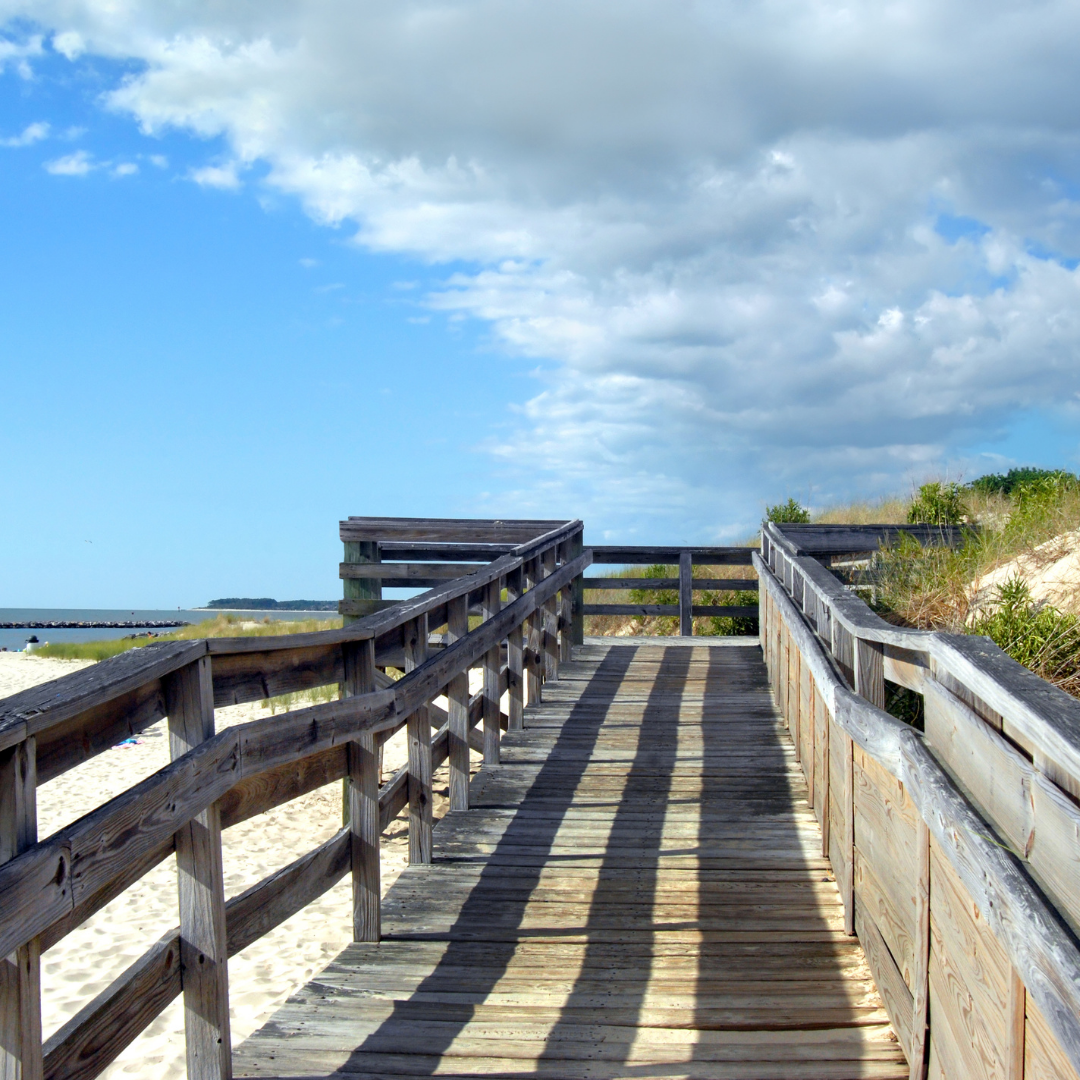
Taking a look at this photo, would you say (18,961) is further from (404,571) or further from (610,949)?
(404,571)

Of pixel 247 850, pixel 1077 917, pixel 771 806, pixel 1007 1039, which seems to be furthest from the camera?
pixel 247 850

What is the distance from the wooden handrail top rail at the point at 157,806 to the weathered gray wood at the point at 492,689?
2.26 metres

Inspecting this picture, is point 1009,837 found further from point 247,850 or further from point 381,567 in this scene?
point 381,567

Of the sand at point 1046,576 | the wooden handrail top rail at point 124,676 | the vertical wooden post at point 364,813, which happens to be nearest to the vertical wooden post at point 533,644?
the sand at point 1046,576

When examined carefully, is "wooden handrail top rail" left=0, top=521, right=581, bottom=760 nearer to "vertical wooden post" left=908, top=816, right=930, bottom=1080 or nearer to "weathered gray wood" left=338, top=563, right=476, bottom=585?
"vertical wooden post" left=908, top=816, right=930, bottom=1080

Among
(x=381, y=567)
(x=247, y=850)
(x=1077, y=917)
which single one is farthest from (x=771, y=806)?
(x=381, y=567)

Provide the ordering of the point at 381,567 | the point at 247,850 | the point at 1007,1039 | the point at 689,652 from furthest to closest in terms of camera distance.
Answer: the point at 689,652
the point at 381,567
the point at 247,850
the point at 1007,1039

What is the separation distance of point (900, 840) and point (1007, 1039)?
113 centimetres

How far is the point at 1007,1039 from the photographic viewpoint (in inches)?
90.7

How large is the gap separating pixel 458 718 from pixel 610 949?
2097 millimetres

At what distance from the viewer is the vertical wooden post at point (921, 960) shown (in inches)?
120

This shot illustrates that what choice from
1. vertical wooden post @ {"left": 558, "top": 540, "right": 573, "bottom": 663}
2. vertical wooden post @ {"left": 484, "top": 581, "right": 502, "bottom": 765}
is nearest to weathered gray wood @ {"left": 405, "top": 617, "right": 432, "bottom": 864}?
vertical wooden post @ {"left": 484, "top": 581, "right": 502, "bottom": 765}

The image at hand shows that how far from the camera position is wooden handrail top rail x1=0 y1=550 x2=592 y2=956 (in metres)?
2.21

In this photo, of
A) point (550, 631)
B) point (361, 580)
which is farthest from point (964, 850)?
point (361, 580)
